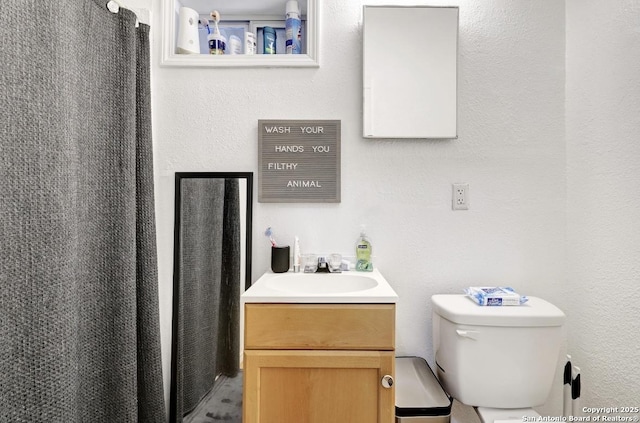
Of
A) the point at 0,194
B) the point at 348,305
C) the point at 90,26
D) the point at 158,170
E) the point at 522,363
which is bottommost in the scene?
the point at 522,363

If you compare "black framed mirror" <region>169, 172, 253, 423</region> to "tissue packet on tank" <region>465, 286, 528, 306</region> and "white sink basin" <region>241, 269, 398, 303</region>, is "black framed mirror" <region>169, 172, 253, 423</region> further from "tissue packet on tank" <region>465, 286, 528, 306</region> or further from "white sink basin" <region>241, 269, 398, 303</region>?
"tissue packet on tank" <region>465, 286, 528, 306</region>

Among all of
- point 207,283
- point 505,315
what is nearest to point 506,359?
point 505,315

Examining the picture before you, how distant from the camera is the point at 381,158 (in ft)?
4.92

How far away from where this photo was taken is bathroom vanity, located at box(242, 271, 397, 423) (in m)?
1.04

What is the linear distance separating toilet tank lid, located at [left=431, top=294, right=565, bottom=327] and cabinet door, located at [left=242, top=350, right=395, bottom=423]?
0.33m

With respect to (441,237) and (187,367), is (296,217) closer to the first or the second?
(441,237)

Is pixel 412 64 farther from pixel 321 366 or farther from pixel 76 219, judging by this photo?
pixel 76 219

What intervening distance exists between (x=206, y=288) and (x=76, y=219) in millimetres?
595

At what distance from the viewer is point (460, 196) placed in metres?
1.49

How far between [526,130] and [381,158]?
66cm

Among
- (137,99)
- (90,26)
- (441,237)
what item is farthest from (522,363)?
(90,26)

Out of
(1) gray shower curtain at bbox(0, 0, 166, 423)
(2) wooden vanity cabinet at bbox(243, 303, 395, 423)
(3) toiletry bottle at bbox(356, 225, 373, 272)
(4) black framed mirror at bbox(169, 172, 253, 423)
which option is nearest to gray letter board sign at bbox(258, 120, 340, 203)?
(4) black framed mirror at bbox(169, 172, 253, 423)

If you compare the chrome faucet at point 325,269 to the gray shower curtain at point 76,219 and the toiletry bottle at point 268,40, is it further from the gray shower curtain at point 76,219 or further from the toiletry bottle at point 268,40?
the toiletry bottle at point 268,40

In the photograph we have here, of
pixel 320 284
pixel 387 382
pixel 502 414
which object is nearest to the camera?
pixel 387 382
